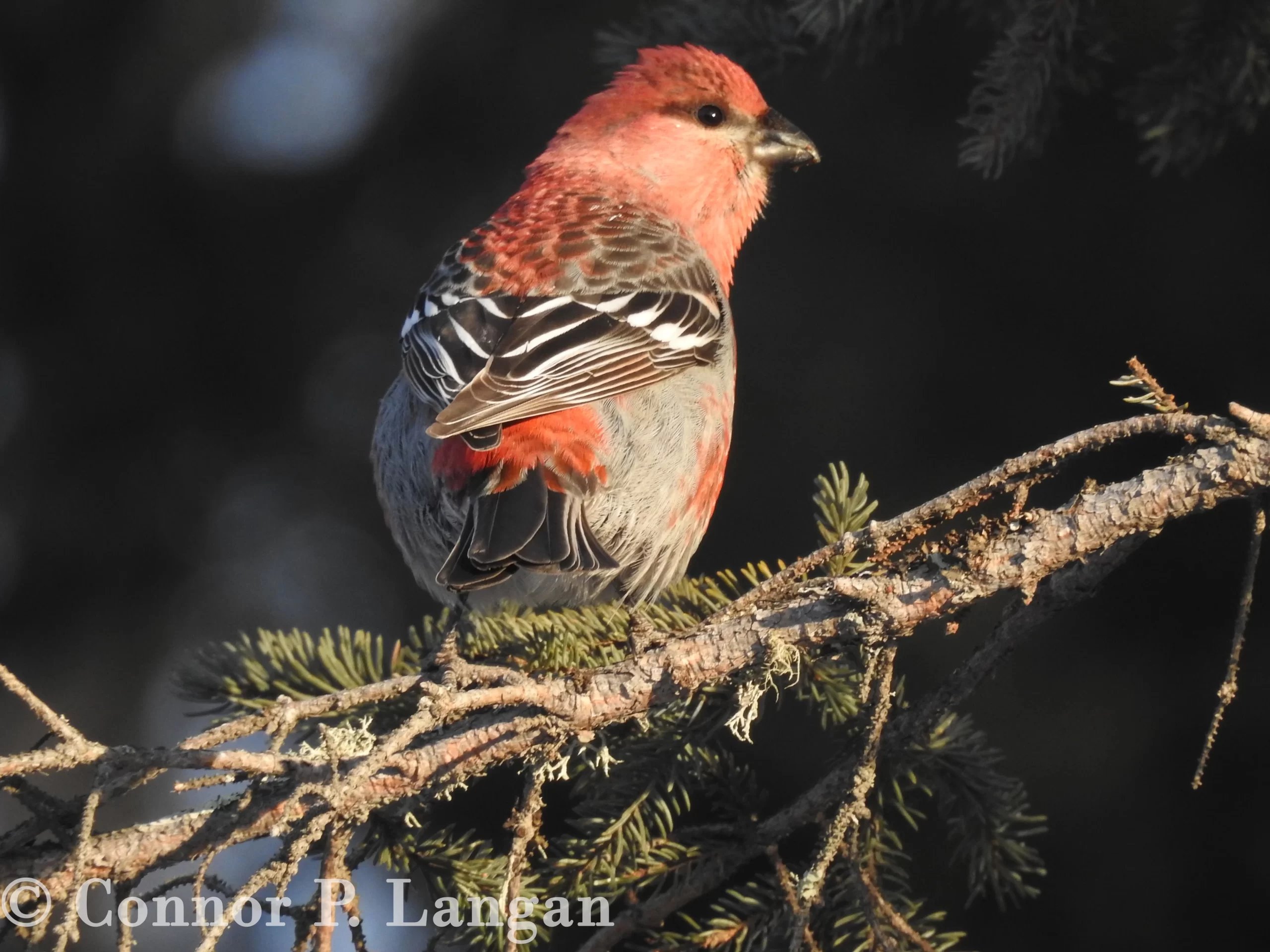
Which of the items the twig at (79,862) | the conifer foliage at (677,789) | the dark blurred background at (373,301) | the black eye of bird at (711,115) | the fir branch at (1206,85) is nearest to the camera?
the twig at (79,862)

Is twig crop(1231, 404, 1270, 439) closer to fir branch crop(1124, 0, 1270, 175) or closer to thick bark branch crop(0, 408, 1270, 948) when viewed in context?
thick bark branch crop(0, 408, 1270, 948)

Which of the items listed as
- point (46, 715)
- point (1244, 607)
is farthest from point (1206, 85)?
point (46, 715)

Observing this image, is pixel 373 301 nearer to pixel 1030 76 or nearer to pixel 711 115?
pixel 711 115

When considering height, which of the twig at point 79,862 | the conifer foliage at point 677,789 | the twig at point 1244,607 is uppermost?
the twig at point 1244,607

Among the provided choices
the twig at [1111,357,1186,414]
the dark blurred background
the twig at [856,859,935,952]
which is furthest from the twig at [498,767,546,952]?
the dark blurred background

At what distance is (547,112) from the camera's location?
12.0 ft

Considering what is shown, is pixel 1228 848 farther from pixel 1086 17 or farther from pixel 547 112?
pixel 547 112

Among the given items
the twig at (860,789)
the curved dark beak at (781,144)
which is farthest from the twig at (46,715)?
the curved dark beak at (781,144)

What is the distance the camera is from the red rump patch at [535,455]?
2.28 meters

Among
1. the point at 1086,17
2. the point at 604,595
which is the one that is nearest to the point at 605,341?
the point at 604,595

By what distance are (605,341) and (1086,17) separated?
3.87 feet

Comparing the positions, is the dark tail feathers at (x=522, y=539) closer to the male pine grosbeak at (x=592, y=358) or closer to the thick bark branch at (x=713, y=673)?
the male pine grosbeak at (x=592, y=358)

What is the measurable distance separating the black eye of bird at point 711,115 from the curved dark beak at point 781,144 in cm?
13

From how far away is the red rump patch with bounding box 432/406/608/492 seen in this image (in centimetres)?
228
